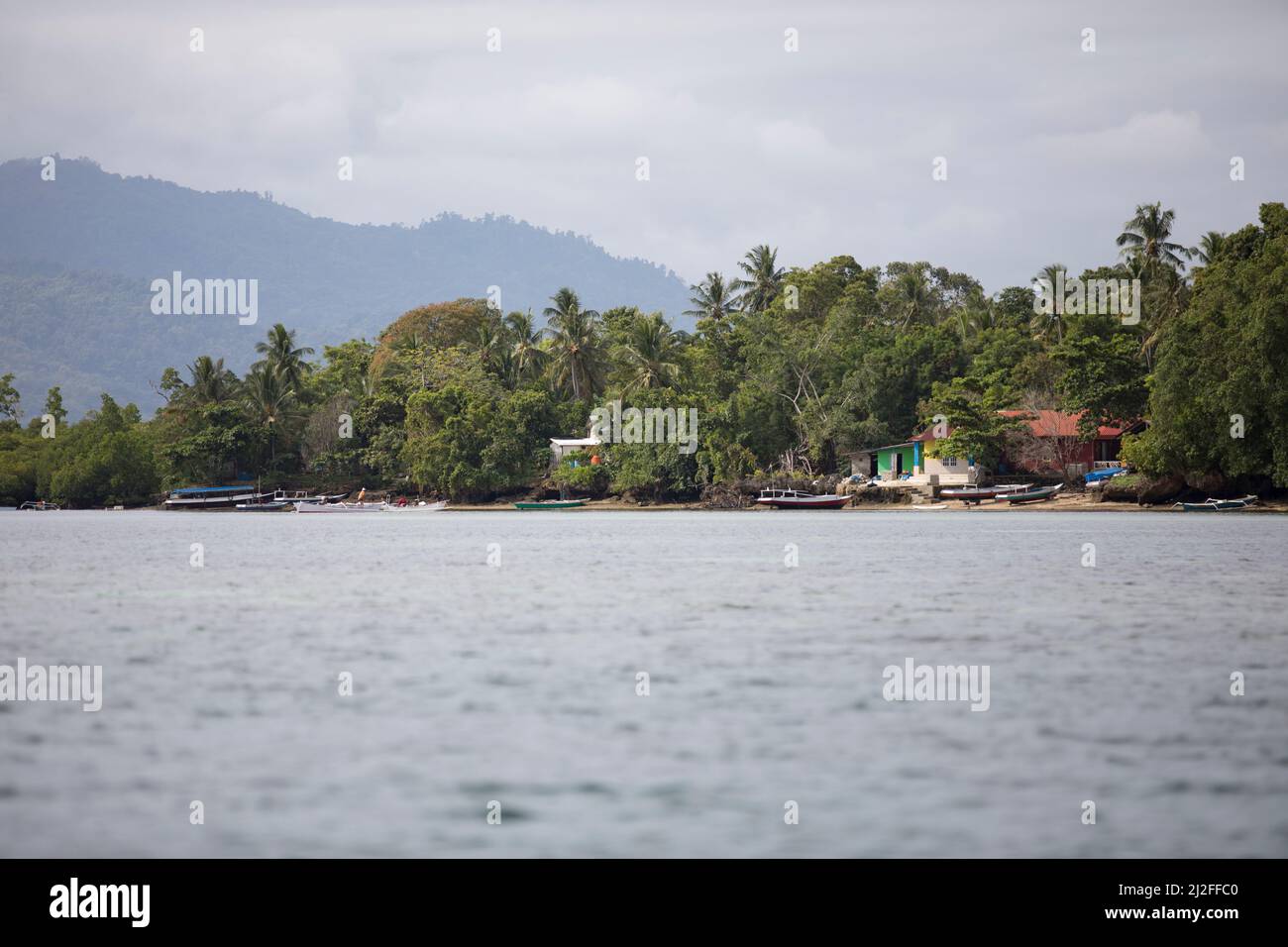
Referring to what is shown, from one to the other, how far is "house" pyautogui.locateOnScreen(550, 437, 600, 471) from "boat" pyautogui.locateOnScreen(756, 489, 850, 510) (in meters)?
9.83

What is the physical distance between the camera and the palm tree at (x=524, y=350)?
3056 inches

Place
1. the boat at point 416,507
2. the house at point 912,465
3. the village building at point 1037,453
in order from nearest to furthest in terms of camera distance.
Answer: the village building at point 1037,453 < the house at point 912,465 < the boat at point 416,507

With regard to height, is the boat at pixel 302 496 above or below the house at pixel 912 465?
below

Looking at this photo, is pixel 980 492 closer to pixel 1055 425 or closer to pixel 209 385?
pixel 1055 425

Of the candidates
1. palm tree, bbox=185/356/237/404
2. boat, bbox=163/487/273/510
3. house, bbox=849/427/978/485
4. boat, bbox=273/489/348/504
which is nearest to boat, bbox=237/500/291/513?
boat, bbox=273/489/348/504

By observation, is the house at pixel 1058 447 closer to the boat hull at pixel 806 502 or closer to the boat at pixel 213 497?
the boat hull at pixel 806 502

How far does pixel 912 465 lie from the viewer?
63.8 meters

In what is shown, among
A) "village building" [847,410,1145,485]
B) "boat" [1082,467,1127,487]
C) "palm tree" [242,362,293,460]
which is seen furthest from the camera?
"palm tree" [242,362,293,460]

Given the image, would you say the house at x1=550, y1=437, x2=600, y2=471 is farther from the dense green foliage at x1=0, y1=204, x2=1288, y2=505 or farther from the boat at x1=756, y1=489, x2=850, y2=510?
the boat at x1=756, y1=489, x2=850, y2=510

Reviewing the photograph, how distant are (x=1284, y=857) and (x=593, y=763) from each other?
452 centimetres

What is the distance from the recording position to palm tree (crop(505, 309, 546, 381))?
7762 cm

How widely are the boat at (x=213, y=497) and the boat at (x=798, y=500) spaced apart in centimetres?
3024

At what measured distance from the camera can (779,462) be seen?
226 feet

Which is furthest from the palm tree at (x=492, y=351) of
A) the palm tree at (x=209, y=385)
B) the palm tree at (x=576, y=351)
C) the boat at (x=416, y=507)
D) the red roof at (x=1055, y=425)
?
the red roof at (x=1055, y=425)
